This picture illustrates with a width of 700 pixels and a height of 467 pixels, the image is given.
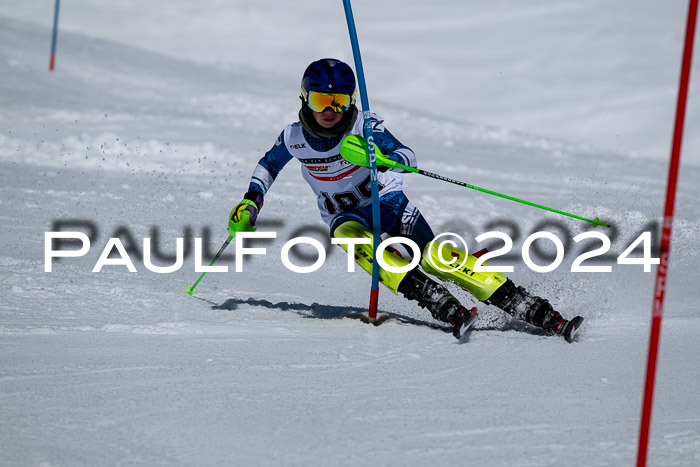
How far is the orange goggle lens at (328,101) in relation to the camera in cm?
423

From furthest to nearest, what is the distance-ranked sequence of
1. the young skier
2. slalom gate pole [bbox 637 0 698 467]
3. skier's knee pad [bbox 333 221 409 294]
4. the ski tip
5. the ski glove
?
the ski glove < skier's knee pad [bbox 333 221 409 294] < the young skier < the ski tip < slalom gate pole [bbox 637 0 698 467]

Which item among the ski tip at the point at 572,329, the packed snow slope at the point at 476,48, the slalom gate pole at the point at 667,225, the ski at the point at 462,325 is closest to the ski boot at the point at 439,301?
the ski at the point at 462,325

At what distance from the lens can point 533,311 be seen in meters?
4.13

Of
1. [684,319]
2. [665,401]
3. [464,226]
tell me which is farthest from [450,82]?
[665,401]

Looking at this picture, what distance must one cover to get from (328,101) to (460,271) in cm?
110

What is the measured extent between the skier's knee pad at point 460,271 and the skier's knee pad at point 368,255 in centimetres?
14

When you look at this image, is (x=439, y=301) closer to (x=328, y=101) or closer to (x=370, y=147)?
(x=370, y=147)

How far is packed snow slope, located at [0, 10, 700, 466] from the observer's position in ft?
8.96

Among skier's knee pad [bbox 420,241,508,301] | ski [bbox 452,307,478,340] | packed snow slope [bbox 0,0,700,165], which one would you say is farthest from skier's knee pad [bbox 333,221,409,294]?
packed snow slope [bbox 0,0,700,165]

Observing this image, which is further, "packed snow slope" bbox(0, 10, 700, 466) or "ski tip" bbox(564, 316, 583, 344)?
"ski tip" bbox(564, 316, 583, 344)

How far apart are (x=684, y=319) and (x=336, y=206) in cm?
206

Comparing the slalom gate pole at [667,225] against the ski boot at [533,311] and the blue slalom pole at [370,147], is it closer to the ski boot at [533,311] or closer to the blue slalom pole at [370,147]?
the ski boot at [533,311]

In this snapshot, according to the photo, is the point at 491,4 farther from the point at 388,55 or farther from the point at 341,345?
the point at 341,345

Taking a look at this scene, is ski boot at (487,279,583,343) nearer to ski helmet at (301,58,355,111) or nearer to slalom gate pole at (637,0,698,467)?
ski helmet at (301,58,355,111)
